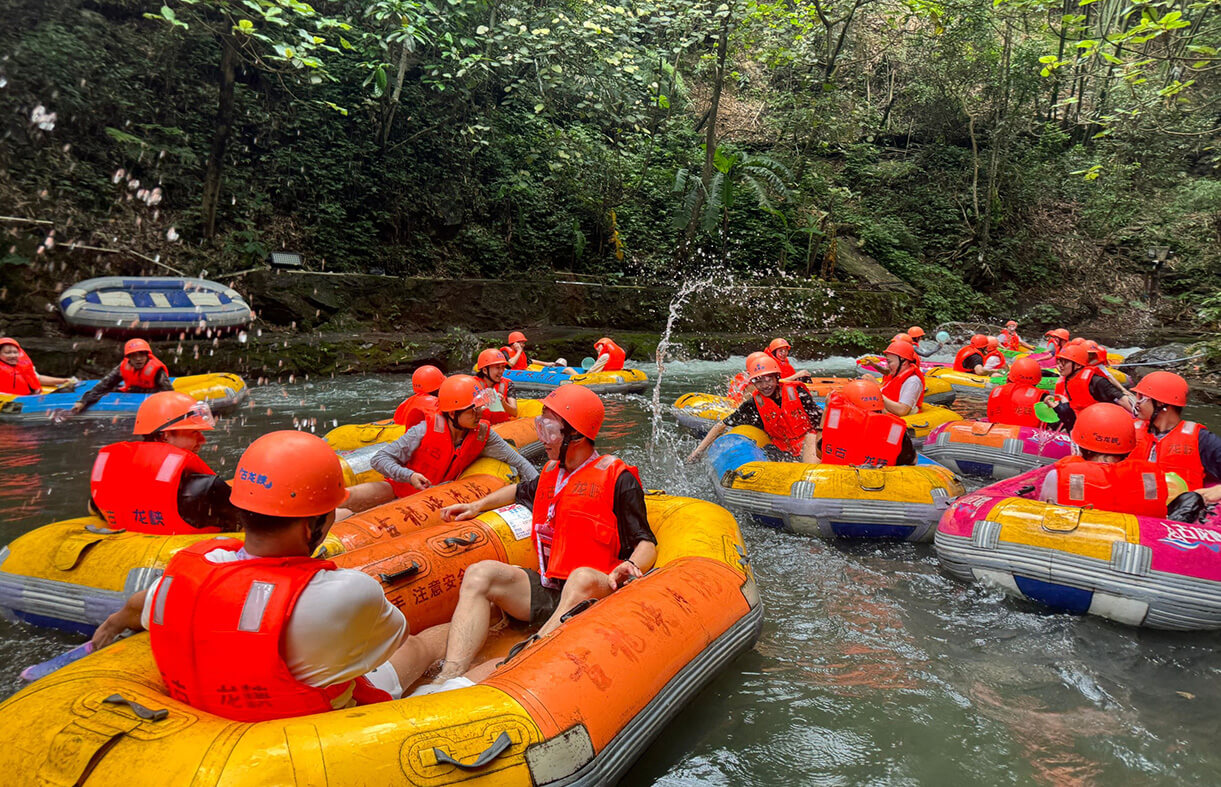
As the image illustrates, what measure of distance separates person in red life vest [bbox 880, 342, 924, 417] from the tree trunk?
479 inches

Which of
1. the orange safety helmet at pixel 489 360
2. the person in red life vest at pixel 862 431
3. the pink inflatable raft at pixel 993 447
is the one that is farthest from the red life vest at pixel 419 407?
the pink inflatable raft at pixel 993 447

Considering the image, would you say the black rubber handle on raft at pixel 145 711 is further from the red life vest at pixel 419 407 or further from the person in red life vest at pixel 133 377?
the person in red life vest at pixel 133 377

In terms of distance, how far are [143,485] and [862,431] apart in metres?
5.11

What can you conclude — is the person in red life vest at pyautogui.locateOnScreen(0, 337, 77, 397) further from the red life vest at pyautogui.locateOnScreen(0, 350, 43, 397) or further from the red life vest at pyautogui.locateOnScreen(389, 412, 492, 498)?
the red life vest at pyautogui.locateOnScreen(389, 412, 492, 498)

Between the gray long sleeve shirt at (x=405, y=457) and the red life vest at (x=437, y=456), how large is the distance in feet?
0.13

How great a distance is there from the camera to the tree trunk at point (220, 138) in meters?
12.9

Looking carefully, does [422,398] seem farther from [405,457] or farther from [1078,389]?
[1078,389]

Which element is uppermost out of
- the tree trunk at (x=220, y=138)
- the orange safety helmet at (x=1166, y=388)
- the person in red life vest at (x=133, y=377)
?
the tree trunk at (x=220, y=138)

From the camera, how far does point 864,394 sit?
6.05 meters

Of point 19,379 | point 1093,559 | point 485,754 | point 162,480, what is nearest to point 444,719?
point 485,754

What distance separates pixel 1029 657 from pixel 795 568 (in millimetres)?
1619

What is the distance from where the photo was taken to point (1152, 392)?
4957mm

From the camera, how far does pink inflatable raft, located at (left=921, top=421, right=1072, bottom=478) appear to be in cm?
731

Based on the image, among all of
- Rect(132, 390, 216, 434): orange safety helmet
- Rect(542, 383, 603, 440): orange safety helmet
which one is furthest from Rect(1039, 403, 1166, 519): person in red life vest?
Rect(132, 390, 216, 434): orange safety helmet
